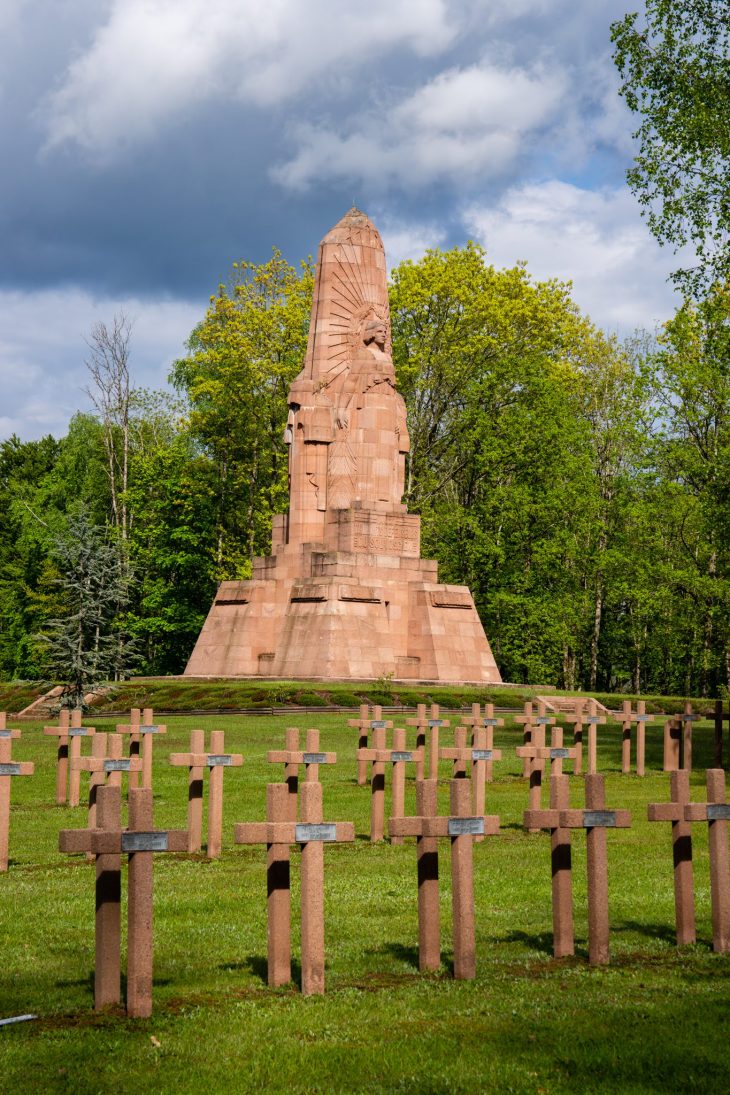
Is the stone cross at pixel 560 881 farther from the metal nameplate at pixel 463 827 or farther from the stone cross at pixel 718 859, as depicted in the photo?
the stone cross at pixel 718 859

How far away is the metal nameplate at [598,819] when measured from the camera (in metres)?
8.34

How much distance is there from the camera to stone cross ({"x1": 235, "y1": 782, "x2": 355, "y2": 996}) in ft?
24.5

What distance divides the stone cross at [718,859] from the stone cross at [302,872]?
2426 millimetres

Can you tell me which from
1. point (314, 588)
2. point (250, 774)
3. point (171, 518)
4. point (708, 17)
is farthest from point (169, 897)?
point (171, 518)

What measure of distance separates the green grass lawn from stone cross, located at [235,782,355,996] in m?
0.18

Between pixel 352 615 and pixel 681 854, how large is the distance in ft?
96.8

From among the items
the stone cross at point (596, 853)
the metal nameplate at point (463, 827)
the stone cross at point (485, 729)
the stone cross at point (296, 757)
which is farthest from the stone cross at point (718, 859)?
the stone cross at point (485, 729)

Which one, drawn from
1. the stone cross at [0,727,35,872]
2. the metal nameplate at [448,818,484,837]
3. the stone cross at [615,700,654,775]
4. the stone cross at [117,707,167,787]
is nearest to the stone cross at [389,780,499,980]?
the metal nameplate at [448,818,484,837]

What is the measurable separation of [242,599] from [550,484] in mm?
15142

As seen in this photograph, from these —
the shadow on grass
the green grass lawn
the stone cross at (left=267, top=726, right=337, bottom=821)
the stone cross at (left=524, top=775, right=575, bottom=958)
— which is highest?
the stone cross at (left=267, top=726, right=337, bottom=821)

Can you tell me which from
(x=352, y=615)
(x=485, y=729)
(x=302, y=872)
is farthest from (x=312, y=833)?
(x=352, y=615)

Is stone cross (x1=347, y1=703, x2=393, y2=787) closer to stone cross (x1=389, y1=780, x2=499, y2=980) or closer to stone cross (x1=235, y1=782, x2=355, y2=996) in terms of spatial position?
stone cross (x1=389, y1=780, x2=499, y2=980)

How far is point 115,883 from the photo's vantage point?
7066mm

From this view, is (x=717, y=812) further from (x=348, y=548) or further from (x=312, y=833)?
(x=348, y=548)
